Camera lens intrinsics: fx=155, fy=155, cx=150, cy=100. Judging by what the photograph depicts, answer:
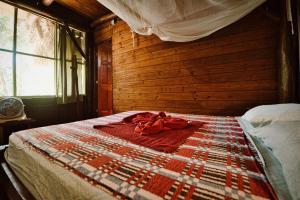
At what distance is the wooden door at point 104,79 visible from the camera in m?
4.68

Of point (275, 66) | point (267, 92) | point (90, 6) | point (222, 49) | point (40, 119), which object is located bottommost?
point (40, 119)

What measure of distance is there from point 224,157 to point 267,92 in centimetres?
189

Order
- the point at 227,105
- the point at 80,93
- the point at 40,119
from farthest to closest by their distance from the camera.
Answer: the point at 80,93, the point at 40,119, the point at 227,105

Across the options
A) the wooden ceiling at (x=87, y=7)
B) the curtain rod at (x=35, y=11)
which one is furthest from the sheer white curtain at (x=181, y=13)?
the curtain rod at (x=35, y=11)

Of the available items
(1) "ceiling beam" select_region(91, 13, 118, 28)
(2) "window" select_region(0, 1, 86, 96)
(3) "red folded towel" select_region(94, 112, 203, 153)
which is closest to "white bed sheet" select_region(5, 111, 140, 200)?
(3) "red folded towel" select_region(94, 112, 203, 153)

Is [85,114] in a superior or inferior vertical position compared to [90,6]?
inferior

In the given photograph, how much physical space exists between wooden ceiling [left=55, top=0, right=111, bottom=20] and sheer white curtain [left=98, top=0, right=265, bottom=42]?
1.99 m

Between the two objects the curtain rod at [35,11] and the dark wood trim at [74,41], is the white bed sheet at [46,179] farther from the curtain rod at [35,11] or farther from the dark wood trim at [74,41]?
the dark wood trim at [74,41]

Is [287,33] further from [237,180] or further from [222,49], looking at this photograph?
[237,180]

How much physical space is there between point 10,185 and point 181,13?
7.42 feet

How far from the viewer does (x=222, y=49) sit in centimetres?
250

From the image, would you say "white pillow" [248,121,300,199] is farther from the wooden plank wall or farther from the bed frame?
the wooden plank wall

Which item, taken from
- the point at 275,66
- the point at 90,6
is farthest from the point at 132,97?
the point at 275,66

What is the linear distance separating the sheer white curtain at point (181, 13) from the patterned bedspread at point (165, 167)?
144cm
